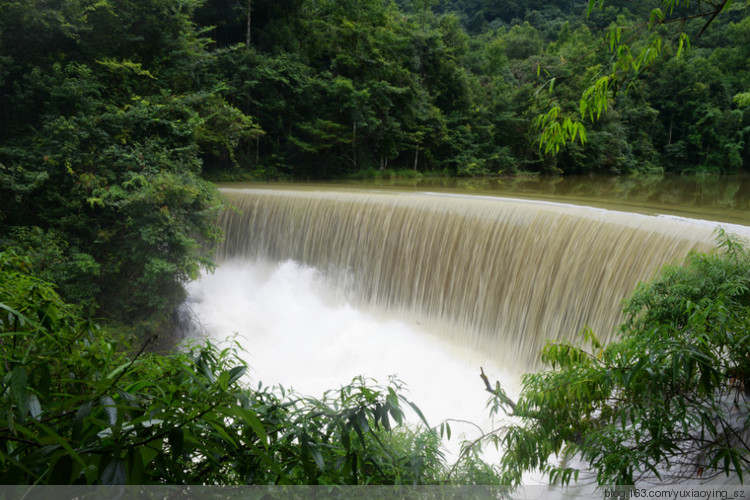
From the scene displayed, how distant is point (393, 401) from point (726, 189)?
16664 mm

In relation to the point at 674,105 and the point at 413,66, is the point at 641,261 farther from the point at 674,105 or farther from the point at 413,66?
the point at 674,105

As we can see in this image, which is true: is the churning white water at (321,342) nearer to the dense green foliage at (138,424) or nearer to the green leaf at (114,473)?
the dense green foliage at (138,424)

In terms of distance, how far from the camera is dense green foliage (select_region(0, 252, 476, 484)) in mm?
719

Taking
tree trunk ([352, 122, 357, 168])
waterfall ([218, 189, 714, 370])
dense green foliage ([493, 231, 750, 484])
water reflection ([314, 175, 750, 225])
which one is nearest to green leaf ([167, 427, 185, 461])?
dense green foliage ([493, 231, 750, 484])

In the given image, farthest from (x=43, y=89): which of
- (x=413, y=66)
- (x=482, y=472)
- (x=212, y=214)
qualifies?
(x=413, y=66)

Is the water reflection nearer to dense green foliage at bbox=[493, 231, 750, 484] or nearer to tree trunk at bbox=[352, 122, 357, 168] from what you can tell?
tree trunk at bbox=[352, 122, 357, 168]

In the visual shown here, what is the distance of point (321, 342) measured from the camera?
7941 millimetres

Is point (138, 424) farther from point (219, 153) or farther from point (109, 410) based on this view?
point (219, 153)

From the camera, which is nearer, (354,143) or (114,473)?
(114,473)

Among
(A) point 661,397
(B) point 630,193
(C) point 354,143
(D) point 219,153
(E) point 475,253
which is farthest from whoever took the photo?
(C) point 354,143

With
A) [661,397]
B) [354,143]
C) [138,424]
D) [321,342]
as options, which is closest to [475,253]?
[321,342]

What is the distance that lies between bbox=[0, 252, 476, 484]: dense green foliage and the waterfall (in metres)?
3.77

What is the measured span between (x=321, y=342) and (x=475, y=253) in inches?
110

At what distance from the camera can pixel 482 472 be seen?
7.56 feet
